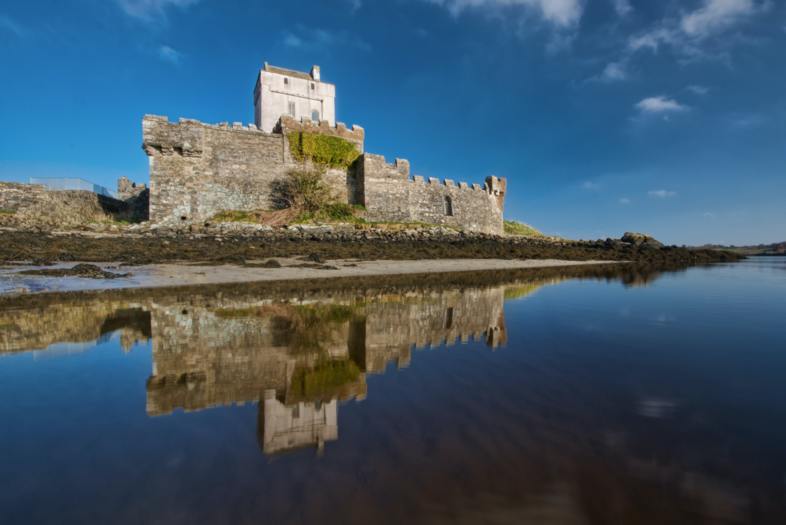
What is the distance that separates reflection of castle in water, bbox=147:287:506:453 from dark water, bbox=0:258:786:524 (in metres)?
0.03

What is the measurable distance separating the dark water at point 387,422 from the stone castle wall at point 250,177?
17.1m

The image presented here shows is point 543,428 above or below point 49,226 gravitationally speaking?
below

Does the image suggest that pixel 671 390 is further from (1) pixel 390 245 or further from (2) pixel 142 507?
(1) pixel 390 245

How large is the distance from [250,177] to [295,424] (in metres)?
21.4

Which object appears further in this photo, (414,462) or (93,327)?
(93,327)

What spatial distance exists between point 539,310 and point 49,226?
22.8 meters

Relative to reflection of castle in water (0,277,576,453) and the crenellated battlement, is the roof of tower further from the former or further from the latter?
reflection of castle in water (0,277,576,453)

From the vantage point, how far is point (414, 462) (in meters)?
1.76

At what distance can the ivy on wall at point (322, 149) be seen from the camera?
22.1 m

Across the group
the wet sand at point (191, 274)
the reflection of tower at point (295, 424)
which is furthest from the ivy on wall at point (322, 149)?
the reflection of tower at point (295, 424)

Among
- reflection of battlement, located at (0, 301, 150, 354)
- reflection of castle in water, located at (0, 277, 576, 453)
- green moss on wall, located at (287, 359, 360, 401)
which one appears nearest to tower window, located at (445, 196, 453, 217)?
reflection of castle in water, located at (0, 277, 576, 453)

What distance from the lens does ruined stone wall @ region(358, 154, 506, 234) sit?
23203mm

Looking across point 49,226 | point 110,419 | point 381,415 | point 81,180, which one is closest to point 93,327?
point 110,419

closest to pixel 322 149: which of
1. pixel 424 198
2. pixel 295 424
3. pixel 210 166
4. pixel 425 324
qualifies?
pixel 210 166
